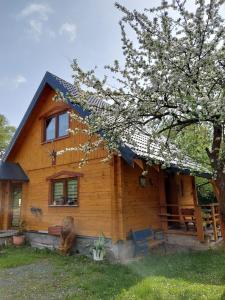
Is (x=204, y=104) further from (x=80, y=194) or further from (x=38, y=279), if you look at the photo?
(x=80, y=194)

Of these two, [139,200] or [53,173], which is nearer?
[139,200]

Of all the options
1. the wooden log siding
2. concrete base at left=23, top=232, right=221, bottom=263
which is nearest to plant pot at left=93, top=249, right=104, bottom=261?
concrete base at left=23, top=232, right=221, bottom=263

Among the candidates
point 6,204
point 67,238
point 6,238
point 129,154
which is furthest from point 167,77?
point 6,204

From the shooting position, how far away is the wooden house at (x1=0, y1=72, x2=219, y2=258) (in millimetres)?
8062

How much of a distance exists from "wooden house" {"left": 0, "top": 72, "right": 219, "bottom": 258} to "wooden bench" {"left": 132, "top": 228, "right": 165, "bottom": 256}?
239mm

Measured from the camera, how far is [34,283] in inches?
227

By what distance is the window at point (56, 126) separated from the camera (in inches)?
402

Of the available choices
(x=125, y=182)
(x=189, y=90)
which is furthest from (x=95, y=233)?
(x=189, y=90)

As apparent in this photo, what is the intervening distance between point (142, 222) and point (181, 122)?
5.07 m

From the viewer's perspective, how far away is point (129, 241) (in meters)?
7.79

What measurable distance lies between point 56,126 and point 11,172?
2977 mm

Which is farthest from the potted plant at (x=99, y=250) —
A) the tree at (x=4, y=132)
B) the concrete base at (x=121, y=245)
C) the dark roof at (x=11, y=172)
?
the tree at (x=4, y=132)

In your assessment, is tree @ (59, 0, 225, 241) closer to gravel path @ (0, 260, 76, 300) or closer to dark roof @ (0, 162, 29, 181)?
gravel path @ (0, 260, 76, 300)

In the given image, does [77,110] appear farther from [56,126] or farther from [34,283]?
[34,283]
